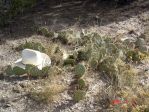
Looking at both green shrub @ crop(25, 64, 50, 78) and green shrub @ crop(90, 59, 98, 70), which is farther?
green shrub @ crop(90, 59, 98, 70)

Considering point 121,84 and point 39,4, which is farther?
point 39,4

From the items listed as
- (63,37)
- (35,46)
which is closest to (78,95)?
(35,46)

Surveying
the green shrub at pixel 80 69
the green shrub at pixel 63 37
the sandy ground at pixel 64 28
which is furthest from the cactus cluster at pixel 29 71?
the green shrub at pixel 63 37

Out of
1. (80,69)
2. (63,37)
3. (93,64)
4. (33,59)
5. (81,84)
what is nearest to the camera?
(81,84)

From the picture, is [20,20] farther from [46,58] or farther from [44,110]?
[44,110]

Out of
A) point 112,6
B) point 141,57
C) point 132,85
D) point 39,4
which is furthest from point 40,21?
point 132,85

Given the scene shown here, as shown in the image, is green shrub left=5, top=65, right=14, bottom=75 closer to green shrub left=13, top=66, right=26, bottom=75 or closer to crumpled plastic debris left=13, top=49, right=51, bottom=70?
green shrub left=13, top=66, right=26, bottom=75

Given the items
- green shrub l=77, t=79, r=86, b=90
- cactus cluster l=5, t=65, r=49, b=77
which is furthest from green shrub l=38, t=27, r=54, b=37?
green shrub l=77, t=79, r=86, b=90

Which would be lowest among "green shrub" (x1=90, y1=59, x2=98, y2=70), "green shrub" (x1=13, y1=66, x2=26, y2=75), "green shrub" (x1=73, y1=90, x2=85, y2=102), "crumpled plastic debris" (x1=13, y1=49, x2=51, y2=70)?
"green shrub" (x1=73, y1=90, x2=85, y2=102)

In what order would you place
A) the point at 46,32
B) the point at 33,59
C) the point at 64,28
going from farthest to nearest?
the point at 64,28, the point at 46,32, the point at 33,59

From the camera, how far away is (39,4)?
8492 mm

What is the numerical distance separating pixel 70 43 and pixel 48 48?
52cm

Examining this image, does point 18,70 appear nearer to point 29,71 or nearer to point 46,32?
point 29,71

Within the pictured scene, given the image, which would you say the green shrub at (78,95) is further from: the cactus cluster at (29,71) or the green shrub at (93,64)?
the green shrub at (93,64)
